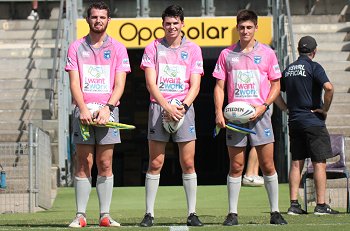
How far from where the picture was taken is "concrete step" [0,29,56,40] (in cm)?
2419

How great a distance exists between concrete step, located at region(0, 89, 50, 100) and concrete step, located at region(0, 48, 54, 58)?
1.31 meters

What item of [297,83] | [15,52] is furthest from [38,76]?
[297,83]

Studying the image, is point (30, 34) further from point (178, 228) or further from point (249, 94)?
point (178, 228)

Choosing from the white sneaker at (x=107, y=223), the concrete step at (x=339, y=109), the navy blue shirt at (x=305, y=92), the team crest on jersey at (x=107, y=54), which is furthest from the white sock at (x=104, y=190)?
the concrete step at (x=339, y=109)

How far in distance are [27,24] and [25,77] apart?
6.65ft

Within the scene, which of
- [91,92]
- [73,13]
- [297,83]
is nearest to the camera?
[91,92]

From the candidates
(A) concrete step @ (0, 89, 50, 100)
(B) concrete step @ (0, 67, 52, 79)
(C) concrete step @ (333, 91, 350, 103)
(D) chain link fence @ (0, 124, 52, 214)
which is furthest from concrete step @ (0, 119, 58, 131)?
(C) concrete step @ (333, 91, 350, 103)

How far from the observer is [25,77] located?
74.9 feet

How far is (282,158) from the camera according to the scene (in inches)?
835

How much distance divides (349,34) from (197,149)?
496 centimetres

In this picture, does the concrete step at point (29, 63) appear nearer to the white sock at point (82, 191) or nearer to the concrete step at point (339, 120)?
the concrete step at point (339, 120)

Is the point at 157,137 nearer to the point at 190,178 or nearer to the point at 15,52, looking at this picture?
the point at 190,178

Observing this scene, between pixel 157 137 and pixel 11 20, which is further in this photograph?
pixel 11 20

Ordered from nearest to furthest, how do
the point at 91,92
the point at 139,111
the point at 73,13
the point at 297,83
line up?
1. the point at 91,92
2. the point at 297,83
3. the point at 73,13
4. the point at 139,111
